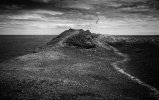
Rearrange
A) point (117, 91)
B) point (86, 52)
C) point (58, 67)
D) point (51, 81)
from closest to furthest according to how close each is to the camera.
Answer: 1. point (117, 91)
2. point (51, 81)
3. point (58, 67)
4. point (86, 52)

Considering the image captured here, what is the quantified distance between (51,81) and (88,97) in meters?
6.67

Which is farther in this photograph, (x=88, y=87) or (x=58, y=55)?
(x=58, y=55)

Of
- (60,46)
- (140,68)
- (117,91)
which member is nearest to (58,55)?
(60,46)

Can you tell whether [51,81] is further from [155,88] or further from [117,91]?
[155,88]

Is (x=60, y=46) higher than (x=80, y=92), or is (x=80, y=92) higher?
(x=60, y=46)

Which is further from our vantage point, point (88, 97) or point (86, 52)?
point (86, 52)

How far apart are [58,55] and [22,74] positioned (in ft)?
52.0

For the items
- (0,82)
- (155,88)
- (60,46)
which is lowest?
(155,88)

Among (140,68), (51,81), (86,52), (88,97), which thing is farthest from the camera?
(86,52)

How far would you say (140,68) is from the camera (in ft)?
117

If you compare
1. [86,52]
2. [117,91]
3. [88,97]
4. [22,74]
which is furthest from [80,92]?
[86,52]

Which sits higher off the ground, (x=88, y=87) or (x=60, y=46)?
(x=60, y=46)

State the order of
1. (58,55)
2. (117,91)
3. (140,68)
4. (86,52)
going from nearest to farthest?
(117,91)
(140,68)
(58,55)
(86,52)

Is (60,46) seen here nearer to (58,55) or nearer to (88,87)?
(58,55)
